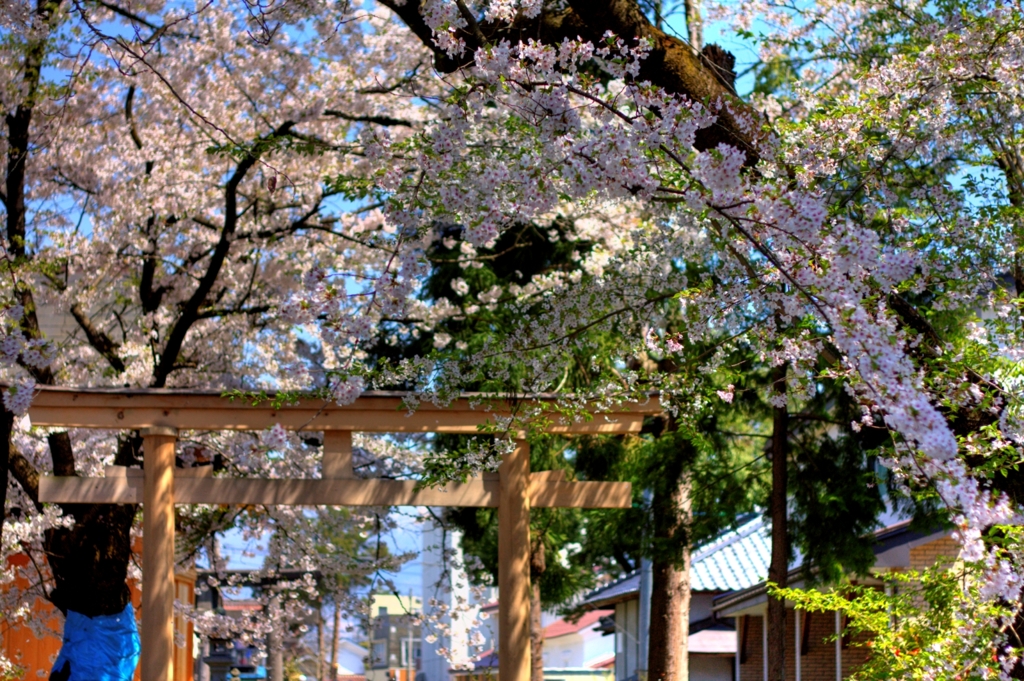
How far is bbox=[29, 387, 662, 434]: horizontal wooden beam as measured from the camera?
7.22m

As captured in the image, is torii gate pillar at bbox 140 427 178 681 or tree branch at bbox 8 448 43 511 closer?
torii gate pillar at bbox 140 427 178 681

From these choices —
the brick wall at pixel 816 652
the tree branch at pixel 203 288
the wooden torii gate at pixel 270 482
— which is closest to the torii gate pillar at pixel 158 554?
the wooden torii gate at pixel 270 482

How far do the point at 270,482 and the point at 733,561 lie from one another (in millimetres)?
10227

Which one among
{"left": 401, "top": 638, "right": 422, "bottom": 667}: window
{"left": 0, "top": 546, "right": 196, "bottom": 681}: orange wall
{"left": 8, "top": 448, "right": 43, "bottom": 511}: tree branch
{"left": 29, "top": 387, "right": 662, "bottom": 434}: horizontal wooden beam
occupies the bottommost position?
{"left": 401, "top": 638, "right": 422, "bottom": 667}: window

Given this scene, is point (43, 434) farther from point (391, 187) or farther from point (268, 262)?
point (391, 187)

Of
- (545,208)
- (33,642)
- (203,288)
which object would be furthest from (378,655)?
(545,208)

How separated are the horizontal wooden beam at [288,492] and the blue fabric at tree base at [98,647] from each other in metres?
1.58

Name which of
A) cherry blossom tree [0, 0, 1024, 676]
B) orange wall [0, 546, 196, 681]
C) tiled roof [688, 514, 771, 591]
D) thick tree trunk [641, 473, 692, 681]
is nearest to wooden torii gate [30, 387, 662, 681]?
cherry blossom tree [0, 0, 1024, 676]

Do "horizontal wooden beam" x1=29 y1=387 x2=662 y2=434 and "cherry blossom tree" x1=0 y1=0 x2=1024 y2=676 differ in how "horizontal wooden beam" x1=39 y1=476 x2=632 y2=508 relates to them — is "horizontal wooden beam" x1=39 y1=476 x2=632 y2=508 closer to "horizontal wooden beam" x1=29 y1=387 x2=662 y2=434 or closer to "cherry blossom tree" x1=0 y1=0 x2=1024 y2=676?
"horizontal wooden beam" x1=29 y1=387 x2=662 y2=434

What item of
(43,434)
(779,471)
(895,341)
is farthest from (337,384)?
(43,434)

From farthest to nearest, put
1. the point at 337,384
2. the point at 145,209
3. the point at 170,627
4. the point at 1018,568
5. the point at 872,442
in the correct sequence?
the point at 145,209 → the point at 170,627 → the point at 872,442 → the point at 337,384 → the point at 1018,568

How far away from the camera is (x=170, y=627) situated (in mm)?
7227

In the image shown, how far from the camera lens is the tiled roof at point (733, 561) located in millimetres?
15266

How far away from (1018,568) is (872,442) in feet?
7.90
